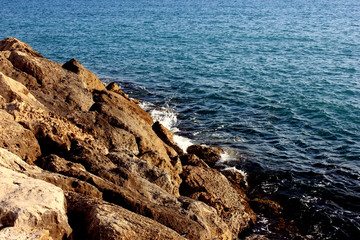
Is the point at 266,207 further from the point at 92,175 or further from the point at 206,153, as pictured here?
the point at 92,175

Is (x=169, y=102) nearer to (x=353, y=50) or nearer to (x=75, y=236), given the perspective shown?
(x=75, y=236)

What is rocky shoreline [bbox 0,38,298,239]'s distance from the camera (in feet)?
26.5

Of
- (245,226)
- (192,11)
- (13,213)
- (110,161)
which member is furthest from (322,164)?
(192,11)

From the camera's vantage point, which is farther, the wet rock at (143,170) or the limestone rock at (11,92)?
the limestone rock at (11,92)

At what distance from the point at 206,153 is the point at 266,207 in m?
5.32

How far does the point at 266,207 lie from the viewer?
16312 mm

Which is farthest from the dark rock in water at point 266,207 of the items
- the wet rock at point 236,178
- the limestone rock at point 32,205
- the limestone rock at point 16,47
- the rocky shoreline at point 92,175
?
the limestone rock at point 16,47

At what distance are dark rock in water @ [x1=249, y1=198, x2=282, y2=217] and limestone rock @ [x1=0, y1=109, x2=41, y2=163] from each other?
9.56m

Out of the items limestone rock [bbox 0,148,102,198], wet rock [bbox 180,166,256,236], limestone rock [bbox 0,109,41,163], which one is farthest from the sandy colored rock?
wet rock [bbox 180,166,256,236]

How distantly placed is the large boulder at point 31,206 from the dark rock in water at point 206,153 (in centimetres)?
1260

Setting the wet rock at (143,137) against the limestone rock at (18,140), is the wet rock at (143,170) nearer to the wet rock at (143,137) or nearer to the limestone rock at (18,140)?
the wet rock at (143,137)

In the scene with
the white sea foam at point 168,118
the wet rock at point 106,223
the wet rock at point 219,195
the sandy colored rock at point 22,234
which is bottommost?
the white sea foam at point 168,118

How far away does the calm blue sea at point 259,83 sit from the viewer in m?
18.7

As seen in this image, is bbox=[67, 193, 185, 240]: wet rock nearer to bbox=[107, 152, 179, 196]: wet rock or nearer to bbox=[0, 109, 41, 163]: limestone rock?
bbox=[0, 109, 41, 163]: limestone rock
